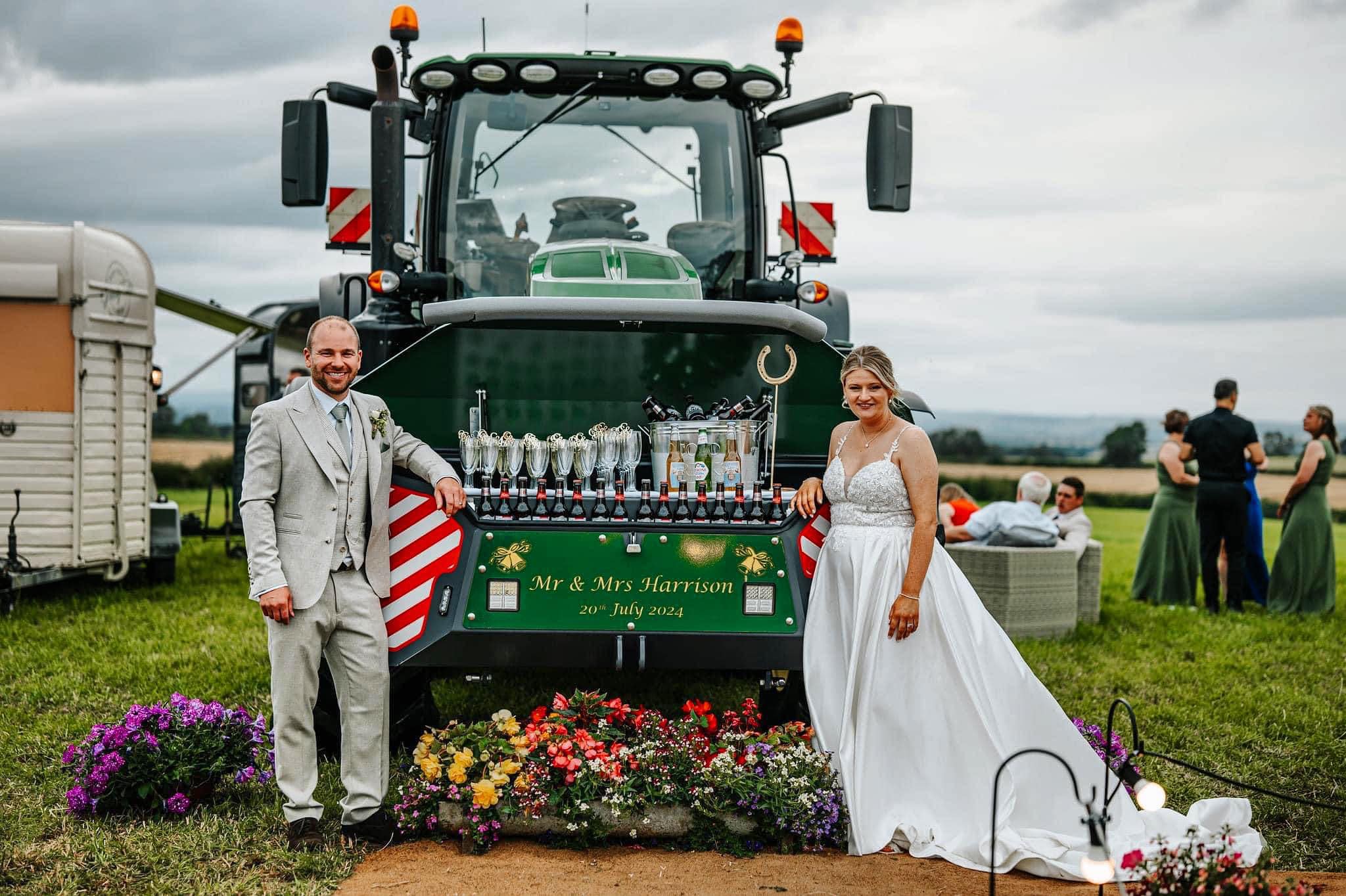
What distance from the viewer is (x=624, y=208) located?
6.88 m

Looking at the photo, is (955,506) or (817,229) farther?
(955,506)

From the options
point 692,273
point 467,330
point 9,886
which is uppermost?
point 692,273

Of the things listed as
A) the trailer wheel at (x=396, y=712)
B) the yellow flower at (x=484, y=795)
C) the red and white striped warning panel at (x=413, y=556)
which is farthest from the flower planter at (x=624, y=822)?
the trailer wheel at (x=396, y=712)

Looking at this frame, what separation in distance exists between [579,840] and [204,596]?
7.39 m

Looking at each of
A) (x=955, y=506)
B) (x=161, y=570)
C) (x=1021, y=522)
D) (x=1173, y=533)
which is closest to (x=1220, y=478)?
(x=1173, y=533)

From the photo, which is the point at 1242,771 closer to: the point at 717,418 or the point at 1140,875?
the point at 1140,875

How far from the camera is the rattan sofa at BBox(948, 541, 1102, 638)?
9094 millimetres

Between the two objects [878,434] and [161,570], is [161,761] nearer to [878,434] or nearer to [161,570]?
[878,434]

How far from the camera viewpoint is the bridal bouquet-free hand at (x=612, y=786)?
4516 mm

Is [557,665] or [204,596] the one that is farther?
[204,596]

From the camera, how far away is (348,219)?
330 inches

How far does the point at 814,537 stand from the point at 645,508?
2.37 ft

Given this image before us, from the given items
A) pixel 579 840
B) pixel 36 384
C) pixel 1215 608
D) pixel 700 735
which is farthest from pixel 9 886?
pixel 1215 608

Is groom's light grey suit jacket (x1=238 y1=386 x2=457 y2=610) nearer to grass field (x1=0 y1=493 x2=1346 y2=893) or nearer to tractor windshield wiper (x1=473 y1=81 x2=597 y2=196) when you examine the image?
grass field (x1=0 y1=493 x2=1346 y2=893)
